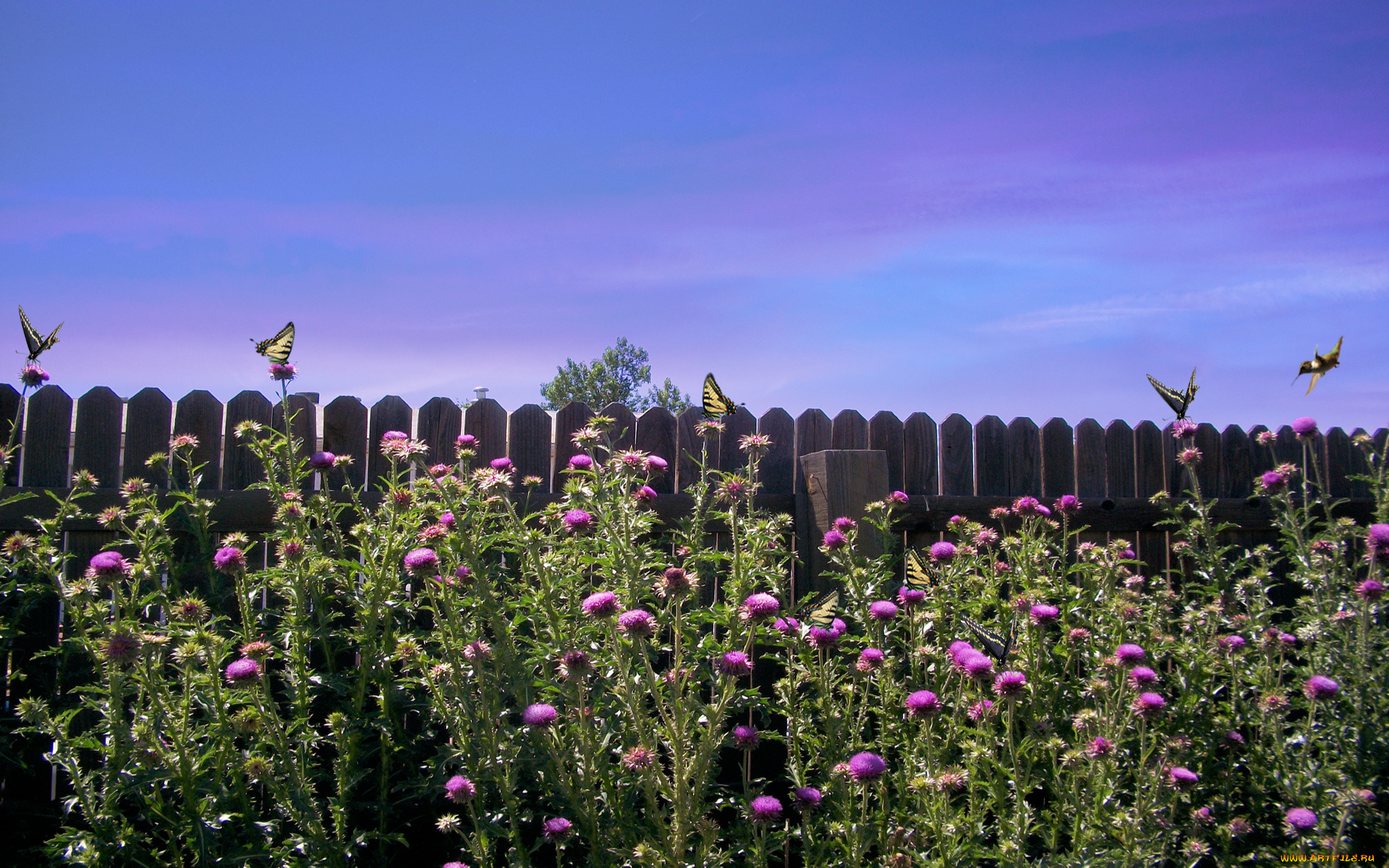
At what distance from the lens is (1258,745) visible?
3.12 m

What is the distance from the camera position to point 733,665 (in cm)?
223

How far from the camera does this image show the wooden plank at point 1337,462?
22.7 ft

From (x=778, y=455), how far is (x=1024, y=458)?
1872 mm

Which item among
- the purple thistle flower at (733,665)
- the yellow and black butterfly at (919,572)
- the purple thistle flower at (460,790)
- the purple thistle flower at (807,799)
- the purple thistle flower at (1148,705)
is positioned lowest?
the purple thistle flower at (807,799)

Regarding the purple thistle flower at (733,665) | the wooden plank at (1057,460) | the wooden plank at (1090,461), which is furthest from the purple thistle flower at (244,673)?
A: the wooden plank at (1090,461)

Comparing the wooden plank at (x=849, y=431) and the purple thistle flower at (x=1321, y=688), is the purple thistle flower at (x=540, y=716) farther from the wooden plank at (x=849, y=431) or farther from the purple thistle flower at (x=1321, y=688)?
the wooden plank at (x=849, y=431)

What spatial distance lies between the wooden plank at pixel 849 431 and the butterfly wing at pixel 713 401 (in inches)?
38.4

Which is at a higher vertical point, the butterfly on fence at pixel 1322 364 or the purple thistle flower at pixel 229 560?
the butterfly on fence at pixel 1322 364

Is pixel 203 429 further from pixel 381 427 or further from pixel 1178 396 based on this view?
pixel 1178 396

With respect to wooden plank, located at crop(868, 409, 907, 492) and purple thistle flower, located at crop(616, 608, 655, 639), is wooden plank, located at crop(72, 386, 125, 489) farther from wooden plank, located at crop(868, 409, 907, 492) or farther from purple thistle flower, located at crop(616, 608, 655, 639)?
wooden plank, located at crop(868, 409, 907, 492)

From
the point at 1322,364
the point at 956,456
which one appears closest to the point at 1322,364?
the point at 1322,364

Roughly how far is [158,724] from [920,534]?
12.5ft

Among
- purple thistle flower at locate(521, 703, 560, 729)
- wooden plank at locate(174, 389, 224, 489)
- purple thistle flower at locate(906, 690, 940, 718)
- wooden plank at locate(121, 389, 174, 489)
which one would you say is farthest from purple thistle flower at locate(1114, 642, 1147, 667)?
wooden plank at locate(121, 389, 174, 489)

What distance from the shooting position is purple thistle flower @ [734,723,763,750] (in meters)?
2.44
